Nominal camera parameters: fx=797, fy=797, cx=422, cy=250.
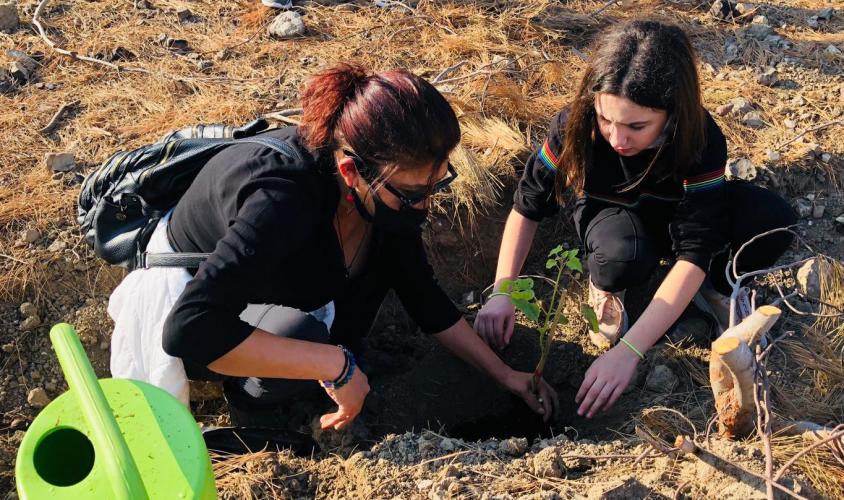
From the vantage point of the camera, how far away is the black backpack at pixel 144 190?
7.31 ft

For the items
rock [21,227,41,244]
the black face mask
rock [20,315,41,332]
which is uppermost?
the black face mask

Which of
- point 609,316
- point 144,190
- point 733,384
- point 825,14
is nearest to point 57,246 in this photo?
point 144,190

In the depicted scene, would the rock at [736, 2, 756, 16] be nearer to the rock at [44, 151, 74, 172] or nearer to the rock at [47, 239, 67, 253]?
the rock at [44, 151, 74, 172]

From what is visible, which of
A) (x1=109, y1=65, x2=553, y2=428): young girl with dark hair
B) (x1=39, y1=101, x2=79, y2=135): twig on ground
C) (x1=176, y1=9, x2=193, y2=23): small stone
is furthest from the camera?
(x1=176, y1=9, x2=193, y2=23): small stone

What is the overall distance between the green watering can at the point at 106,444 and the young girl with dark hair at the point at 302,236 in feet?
1.06

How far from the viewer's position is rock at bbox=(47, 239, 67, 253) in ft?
9.49

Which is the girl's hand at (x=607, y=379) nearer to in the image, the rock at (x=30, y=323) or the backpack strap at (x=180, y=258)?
the backpack strap at (x=180, y=258)

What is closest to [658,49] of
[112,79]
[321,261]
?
[321,261]

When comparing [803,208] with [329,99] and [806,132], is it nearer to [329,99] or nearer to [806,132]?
[806,132]

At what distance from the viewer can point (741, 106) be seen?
11.5 ft

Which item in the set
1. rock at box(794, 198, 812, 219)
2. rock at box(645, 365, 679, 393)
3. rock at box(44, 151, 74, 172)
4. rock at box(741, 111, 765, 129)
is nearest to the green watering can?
rock at box(645, 365, 679, 393)

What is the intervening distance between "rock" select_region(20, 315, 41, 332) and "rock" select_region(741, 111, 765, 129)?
2943 mm

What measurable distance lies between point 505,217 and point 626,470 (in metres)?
1.37

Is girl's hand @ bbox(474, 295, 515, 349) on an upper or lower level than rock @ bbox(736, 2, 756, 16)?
lower
